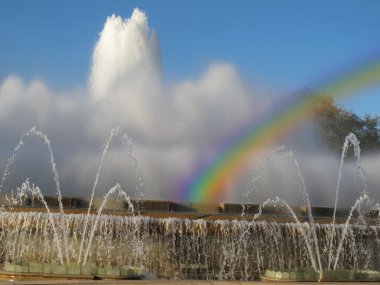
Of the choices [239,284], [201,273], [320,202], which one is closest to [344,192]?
[320,202]

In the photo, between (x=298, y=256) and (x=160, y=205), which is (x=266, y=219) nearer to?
(x=298, y=256)

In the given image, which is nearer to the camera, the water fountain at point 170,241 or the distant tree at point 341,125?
the water fountain at point 170,241

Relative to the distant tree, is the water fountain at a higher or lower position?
lower

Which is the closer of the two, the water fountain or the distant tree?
the water fountain

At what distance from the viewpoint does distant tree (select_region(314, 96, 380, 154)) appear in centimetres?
4466

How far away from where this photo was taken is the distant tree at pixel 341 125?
44.7 meters

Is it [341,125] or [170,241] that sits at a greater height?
[341,125]

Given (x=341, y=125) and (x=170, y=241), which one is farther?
(x=341, y=125)

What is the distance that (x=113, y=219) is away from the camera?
40.8 ft

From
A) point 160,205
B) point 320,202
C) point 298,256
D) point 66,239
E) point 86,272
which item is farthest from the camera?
point 320,202

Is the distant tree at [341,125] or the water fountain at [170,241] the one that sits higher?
the distant tree at [341,125]

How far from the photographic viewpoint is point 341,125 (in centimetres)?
4559

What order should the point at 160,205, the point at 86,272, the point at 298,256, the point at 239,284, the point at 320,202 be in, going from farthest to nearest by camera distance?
the point at 320,202, the point at 160,205, the point at 298,256, the point at 86,272, the point at 239,284

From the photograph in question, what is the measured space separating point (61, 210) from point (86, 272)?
429 centimetres
